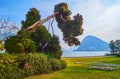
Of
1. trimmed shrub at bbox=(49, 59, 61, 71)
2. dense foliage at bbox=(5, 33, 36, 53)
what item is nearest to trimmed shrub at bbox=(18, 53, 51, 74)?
trimmed shrub at bbox=(49, 59, 61, 71)

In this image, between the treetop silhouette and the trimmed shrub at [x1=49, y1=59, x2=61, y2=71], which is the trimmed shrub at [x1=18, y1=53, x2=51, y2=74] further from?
the treetop silhouette

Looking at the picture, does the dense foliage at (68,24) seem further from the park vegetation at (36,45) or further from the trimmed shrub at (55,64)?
the trimmed shrub at (55,64)

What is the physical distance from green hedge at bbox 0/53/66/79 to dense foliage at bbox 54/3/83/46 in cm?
964

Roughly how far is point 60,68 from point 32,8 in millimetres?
11082

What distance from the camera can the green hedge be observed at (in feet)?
72.1

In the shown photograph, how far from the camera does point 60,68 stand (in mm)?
31391

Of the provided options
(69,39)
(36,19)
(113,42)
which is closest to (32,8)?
(36,19)

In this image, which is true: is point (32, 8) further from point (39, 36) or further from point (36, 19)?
point (39, 36)

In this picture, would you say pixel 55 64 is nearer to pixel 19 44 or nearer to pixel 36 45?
pixel 19 44

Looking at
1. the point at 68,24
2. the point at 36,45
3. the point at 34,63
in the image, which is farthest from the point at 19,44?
the point at 68,24

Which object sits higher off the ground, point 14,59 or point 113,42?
point 113,42

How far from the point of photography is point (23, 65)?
24.1 meters

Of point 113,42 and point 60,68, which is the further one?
point 113,42

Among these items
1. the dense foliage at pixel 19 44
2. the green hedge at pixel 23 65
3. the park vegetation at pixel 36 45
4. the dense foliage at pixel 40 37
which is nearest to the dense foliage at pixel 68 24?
the park vegetation at pixel 36 45
